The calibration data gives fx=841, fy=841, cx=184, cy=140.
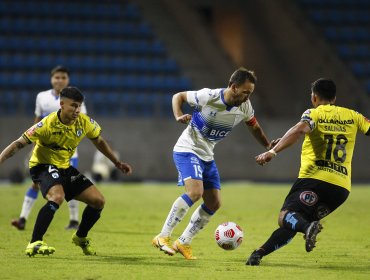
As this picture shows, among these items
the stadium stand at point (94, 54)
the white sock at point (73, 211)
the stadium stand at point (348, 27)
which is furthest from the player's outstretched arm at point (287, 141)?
the stadium stand at point (348, 27)

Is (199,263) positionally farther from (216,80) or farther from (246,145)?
(216,80)

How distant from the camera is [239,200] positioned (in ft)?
→ 58.7

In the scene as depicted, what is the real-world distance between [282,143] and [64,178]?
2539mm

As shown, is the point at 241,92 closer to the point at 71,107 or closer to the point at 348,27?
the point at 71,107

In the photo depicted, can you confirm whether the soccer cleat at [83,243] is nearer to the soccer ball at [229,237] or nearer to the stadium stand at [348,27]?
the soccer ball at [229,237]

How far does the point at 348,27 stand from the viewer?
27828mm

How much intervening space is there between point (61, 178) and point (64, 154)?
312 mm

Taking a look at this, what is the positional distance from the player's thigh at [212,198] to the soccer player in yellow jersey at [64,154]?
909 mm

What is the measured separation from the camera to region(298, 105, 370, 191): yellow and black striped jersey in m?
8.21

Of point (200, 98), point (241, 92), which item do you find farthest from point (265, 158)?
point (200, 98)

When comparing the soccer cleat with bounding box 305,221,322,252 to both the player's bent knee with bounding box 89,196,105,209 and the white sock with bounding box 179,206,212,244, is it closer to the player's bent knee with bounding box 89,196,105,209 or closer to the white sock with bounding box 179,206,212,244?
the white sock with bounding box 179,206,212,244

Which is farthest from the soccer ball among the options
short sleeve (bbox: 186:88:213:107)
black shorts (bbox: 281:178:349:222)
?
short sleeve (bbox: 186:88:213:107)

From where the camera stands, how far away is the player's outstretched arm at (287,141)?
774 centimetres

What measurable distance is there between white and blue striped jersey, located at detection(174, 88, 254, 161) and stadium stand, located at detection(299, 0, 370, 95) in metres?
17.6
